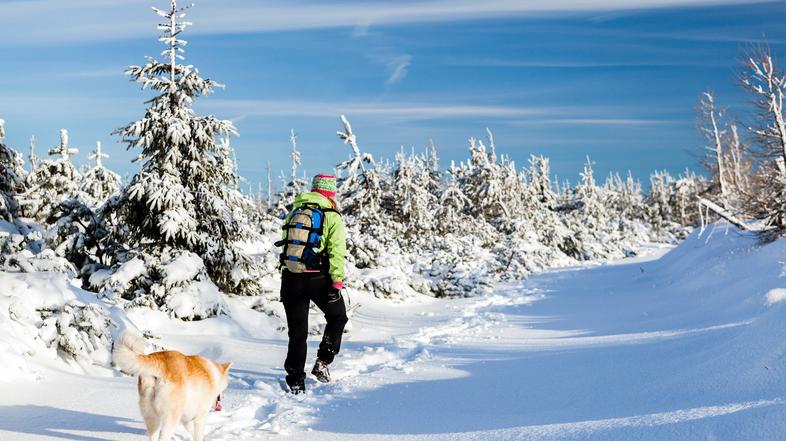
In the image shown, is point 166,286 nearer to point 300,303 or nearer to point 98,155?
point 300,303

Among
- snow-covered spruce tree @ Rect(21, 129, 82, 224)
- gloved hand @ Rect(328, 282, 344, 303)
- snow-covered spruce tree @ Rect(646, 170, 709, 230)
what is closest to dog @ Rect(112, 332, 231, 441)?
gloved hand @ Rect(328, 282, 344, 303)

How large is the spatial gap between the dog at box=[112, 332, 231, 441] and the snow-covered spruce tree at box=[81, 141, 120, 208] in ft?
44.5

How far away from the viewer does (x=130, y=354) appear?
324 cm

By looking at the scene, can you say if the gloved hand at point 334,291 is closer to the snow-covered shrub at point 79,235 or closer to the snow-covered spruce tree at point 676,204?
the snow-covered shrub at point 79,235

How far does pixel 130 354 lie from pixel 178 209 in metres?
6.14

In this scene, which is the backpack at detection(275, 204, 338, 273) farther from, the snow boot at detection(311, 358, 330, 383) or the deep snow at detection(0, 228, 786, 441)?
the deep snow at detection(0, 228, 786, 441)

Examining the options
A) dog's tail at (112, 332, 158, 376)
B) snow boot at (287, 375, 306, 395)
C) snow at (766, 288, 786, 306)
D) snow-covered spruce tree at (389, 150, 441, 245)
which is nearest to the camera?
dog's tail at (112, 332, 158, 376)

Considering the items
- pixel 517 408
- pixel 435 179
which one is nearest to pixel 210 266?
pixel 517 408

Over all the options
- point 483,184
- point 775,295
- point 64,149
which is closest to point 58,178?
point 64,149

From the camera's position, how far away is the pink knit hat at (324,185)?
19.9 ft

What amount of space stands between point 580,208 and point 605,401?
170ft

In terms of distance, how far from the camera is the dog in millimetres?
3254

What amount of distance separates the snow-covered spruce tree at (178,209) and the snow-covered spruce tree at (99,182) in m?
7.01

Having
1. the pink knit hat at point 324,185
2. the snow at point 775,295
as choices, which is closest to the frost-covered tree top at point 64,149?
the pink knit hat at point 324,185
